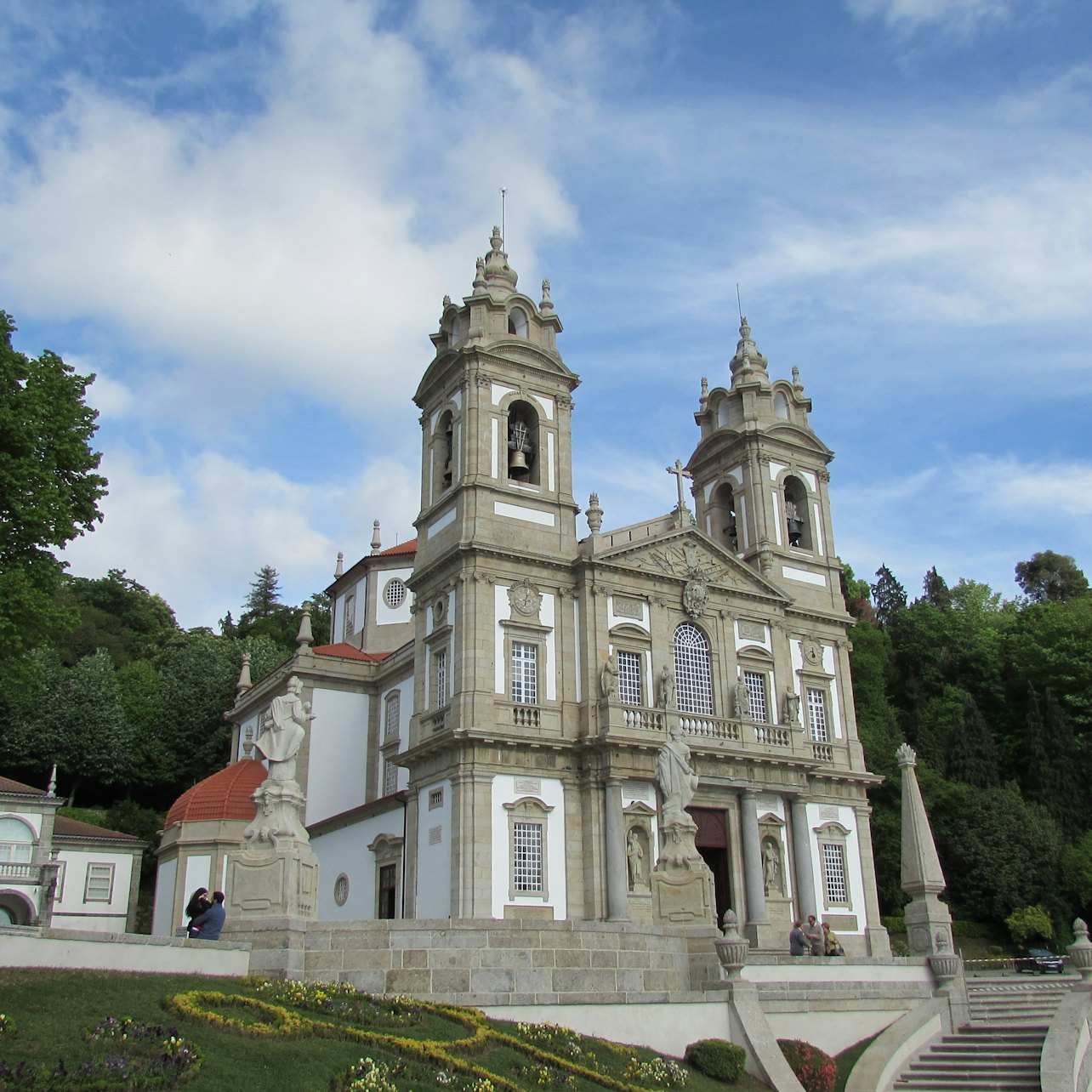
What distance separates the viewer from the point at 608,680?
29.4 metres

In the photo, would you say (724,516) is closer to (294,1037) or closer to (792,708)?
(792,708)

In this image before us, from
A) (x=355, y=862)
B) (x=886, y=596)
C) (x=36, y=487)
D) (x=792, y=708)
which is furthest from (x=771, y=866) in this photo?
(x=886, y=596)

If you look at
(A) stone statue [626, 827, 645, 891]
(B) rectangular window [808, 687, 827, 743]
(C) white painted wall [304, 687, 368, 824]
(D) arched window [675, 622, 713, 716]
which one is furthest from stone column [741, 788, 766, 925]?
(C) white painted wall [304, 687, 368, 824]

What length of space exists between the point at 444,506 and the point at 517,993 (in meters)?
17.7

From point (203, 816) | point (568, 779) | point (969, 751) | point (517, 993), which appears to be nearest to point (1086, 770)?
point (969, 751)

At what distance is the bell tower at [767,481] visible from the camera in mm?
35938

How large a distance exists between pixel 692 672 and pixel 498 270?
1324 cm

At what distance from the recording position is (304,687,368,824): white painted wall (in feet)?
119

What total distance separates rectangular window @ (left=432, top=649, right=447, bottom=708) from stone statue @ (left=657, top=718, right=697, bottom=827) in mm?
8947

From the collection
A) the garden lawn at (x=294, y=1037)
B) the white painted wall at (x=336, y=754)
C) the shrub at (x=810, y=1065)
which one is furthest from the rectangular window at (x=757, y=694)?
the garden lawn at (x=294, y=1037)

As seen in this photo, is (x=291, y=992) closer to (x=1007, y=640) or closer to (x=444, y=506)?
(x=444, y=506)

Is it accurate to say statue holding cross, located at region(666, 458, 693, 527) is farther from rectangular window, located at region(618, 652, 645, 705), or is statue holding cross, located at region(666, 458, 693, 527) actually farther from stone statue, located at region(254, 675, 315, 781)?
stone statue, located at region(254, 675, 315, 781)

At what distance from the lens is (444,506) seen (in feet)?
104

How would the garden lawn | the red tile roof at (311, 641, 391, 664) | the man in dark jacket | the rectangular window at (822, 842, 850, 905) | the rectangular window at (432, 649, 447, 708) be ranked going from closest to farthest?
the garden lawn
the man in dark jacket
the rectangular window at (432, 649, 447, 708)
the rectangular window at (822, 842, 850, 905)
the red tile roof at (311, 641, 391, 664)
